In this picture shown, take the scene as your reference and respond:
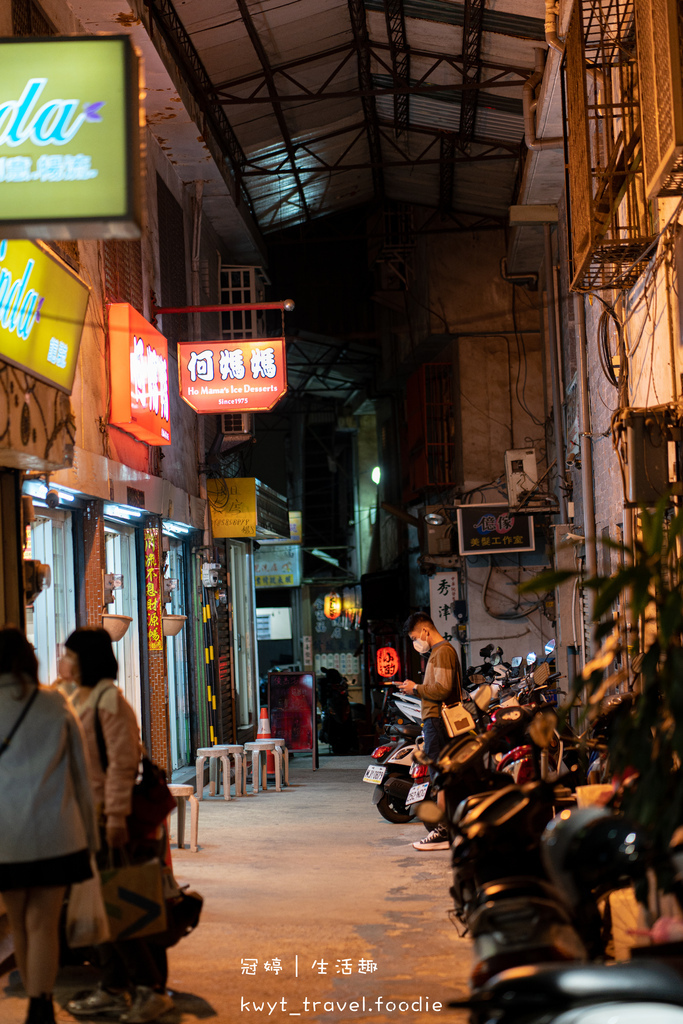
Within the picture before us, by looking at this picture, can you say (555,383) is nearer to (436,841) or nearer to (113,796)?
(436,841)

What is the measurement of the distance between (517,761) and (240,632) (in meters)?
12.4

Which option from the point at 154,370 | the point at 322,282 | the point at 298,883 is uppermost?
the point at 322,282

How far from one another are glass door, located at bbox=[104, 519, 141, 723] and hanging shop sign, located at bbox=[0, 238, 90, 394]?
3.74 metres

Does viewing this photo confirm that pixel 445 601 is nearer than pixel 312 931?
No

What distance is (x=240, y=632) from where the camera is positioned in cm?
1986

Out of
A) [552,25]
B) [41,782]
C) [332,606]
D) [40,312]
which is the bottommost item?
[41,782]

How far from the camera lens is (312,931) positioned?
6.53m

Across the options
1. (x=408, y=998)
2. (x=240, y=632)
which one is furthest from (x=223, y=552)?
(x=408, y=998)

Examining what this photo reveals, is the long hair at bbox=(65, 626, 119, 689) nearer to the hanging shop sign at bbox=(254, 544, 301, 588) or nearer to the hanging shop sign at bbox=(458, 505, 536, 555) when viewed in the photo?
the hanging shop sign at bbox=(458, 505, 536, 555)

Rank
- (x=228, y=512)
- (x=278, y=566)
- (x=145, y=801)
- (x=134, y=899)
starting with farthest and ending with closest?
(x=278, y=566)
(x=228, y=512)
(x=145, y=801)
(x=134, y=899)

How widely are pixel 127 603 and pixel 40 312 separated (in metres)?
5.30

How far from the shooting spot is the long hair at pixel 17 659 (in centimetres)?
455

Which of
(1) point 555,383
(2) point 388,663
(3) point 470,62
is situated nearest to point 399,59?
(3) point 470,62

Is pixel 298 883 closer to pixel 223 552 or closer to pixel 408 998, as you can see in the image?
pixel 408 998
